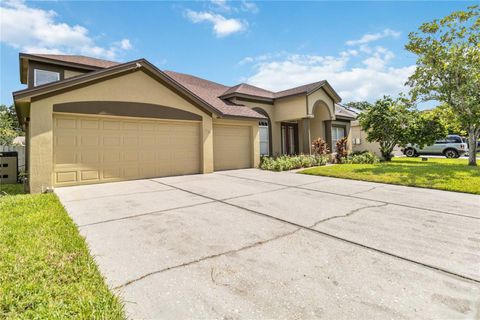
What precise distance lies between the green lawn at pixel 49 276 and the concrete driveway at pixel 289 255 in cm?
21

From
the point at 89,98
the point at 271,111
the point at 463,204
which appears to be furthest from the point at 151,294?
the point at 271,111

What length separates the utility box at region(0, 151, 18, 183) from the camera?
427 inches

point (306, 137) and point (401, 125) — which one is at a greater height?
point (401, 125)

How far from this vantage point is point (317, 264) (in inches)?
122

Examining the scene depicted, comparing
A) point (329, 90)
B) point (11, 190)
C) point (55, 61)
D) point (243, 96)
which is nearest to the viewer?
point (11, 190)

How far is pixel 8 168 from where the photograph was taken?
11.0 meters

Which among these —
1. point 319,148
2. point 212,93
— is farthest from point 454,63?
point 212,93

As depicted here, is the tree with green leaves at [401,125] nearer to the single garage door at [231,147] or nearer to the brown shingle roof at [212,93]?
the brown shingle roof at [212,93]

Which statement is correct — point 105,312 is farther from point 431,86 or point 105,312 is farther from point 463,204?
point 431,86

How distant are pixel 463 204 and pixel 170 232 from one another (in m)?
6.97

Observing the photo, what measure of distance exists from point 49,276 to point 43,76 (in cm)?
1252

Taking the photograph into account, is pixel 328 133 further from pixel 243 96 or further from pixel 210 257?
pixel 210 257

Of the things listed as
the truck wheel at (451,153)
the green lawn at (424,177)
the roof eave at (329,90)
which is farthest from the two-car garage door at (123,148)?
the truck wheel at (451,153)

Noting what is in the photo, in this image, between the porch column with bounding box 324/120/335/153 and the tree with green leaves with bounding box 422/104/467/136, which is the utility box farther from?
the tree with green leaves with bounding box 422/104/467/136
